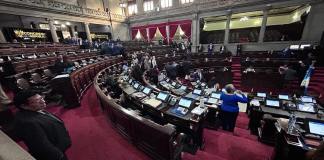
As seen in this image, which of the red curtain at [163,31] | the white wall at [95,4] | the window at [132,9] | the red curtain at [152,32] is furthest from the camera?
the window at [132,9]

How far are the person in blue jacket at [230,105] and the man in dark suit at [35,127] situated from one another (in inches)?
137

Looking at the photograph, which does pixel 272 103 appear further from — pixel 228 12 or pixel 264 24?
pixel 228 12

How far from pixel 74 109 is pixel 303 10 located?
684 inches

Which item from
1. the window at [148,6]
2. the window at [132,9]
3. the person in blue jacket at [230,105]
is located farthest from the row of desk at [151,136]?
the window at [132,9]

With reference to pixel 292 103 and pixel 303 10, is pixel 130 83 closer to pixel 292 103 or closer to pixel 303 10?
pixel 292 103

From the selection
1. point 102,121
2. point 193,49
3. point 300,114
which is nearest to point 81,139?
point 102,121

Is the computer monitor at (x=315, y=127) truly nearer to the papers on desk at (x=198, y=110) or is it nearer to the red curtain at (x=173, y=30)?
the papers on desk at (x=198, y=110)

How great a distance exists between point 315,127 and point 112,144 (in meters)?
3.64

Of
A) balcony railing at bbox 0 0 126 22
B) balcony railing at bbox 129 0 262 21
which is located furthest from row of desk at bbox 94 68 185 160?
balcony railing at bbox 129 0 262 21

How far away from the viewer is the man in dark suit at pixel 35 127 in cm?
147

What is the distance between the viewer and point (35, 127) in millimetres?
1473

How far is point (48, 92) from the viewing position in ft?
15.0

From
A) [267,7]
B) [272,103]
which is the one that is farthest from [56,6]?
[267,7]

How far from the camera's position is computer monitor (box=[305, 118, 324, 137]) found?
102 inches
